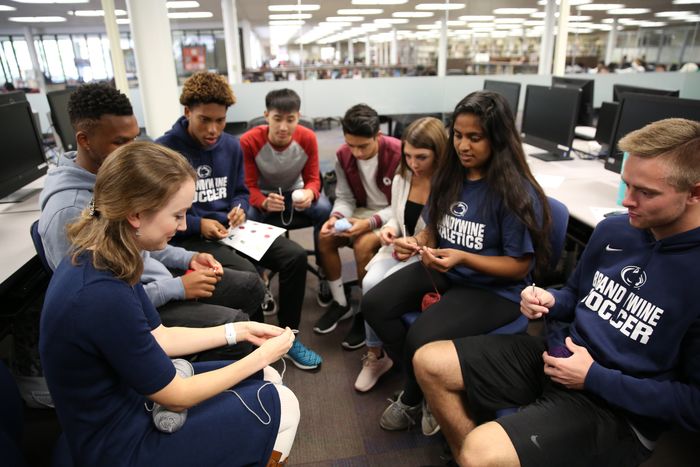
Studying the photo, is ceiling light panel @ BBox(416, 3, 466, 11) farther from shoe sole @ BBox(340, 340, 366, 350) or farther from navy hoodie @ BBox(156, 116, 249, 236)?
shoe sole @ BBox(340, 340, 366, 350)

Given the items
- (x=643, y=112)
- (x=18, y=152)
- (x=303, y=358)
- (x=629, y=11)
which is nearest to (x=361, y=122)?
(x=303, y=358)

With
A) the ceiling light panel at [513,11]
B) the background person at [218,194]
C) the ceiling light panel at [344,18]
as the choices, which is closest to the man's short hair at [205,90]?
the background person at [218,194]

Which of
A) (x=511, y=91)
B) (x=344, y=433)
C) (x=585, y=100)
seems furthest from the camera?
(x=511, y=91)

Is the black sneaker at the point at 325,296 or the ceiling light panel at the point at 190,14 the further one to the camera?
the ceiling light panel at the point at 190,14

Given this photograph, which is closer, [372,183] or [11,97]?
[11,97]

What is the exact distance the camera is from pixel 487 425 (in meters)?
1.15

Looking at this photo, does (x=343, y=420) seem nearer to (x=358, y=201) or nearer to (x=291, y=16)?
(x=358, y=201)

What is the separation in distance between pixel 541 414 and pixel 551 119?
2.38 m

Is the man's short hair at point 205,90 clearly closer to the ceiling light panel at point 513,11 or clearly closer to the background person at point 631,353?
the background person at point 631,353

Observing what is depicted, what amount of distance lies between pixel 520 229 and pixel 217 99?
144 cm

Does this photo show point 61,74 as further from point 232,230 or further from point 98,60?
point 232,230

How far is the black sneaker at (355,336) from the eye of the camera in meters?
2.29

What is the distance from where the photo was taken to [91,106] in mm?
1471

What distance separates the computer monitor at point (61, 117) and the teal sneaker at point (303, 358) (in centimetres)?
184
